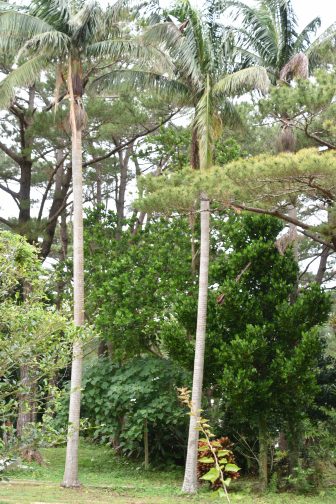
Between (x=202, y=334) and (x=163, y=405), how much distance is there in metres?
2.30

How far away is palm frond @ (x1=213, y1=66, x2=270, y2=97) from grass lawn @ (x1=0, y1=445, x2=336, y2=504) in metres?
6.79

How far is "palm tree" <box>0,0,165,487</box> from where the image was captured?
40.4 feet

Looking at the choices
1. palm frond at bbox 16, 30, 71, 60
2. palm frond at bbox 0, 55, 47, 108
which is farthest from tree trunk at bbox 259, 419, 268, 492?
palm frond at bbox 16, 30, 71, 60

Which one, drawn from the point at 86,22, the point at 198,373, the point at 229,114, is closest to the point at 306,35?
the point at 229,114

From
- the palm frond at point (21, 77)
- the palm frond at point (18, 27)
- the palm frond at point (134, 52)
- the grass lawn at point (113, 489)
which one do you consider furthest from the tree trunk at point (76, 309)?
the palm frond at point (18, 27)

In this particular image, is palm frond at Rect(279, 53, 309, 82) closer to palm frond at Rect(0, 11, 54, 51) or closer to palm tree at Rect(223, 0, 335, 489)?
palm tree at Rect(223, 0, 335, 489)

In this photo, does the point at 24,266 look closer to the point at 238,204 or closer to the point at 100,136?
the point at 238,204

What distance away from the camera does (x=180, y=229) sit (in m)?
15.3

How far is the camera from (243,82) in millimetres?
→ 12305

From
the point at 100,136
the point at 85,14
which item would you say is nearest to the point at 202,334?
the point at 85,14

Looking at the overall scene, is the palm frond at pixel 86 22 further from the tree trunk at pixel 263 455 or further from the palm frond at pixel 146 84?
the tree trunk at pixel 263 455

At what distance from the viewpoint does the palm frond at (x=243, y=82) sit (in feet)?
39.7

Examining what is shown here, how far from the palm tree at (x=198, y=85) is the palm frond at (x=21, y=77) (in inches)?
56.5

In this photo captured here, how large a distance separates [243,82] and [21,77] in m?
4.00
